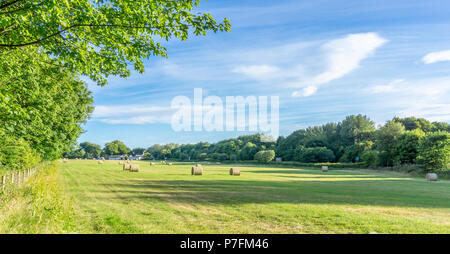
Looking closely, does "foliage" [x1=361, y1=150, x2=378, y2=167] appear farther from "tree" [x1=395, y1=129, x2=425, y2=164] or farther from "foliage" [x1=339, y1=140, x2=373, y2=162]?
"foliage" [x1=339, y1=140, x2=373, y2=162]

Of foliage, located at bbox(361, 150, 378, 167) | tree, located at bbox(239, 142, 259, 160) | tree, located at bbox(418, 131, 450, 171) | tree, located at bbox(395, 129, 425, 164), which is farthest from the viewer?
tree, located at bbox(239, 142, 259, 160)

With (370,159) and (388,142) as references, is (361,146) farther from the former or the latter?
(370,159)

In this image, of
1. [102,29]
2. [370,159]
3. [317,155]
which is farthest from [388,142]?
[102,29]

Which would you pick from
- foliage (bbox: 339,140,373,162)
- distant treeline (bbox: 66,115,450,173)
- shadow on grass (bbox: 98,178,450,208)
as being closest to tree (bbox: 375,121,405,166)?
distant treeline (bbox: 66,115,450,173)

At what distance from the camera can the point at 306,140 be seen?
127m

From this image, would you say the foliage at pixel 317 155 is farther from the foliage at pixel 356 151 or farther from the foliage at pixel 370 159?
the foliage at pixel 370 159

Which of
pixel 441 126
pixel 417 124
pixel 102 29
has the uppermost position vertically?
pixel 417 124

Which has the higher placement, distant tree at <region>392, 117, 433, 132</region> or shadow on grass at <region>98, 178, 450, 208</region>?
distant tree at <region>392, 117, 433, 132</region>

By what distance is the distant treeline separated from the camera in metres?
52.1

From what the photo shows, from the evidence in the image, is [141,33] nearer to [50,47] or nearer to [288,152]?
[50,47]

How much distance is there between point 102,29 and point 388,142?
3165 inches

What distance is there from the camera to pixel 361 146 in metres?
97.5

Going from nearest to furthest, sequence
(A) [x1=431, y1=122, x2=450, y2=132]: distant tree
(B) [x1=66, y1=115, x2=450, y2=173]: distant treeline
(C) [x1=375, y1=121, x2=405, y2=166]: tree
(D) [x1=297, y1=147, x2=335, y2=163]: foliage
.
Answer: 1. (B) [x1=66, y1=115, x2=450, y2=173]: distant treeline
2. (C) [x1=375, y1=121, x2=405, y2=166]: tree
3. (A) [x1=431, y1=122, x2=450, y2=132]: distant tree
4. (D) [x1=297, y1=147, x2=335, y2=163]: foliage
